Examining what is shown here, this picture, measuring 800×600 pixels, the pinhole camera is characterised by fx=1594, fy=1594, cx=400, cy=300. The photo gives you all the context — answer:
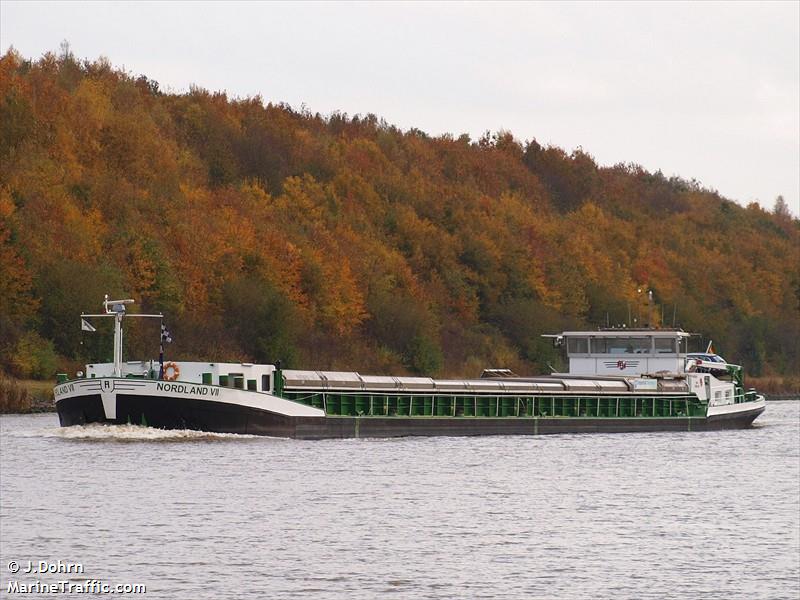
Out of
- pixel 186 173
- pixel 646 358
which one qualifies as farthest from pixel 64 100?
pixel 646 358

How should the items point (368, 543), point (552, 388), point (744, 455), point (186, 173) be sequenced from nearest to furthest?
point (368, 543), point (744, 455), point (552, 388), point (186, 173)

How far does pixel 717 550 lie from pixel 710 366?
59.5 meters

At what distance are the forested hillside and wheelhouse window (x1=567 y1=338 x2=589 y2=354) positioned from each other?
473cm

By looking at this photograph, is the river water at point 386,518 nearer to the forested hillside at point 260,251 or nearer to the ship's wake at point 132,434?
the ship's wake at point 132,434

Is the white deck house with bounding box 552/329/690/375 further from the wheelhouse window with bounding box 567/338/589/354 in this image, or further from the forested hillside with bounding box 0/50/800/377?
the forested hillside with bounding box 0/50/800/377

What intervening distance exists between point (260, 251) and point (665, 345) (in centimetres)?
4949

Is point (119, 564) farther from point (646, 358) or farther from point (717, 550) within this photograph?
point (646, 358)

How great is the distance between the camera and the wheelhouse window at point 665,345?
3789 inches

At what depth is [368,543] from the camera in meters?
44.3

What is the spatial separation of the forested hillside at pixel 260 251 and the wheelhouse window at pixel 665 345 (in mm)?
2353

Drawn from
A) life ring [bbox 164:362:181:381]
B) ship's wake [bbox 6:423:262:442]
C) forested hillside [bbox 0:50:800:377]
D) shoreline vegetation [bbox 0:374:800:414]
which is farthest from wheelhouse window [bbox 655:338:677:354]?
shoreline vegetation [bbox 0:374:800:414]

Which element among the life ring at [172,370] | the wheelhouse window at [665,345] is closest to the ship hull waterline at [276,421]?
the life ring at [172,370]

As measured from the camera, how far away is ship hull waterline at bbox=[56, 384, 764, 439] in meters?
68.8

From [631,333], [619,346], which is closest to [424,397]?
[631,333]
